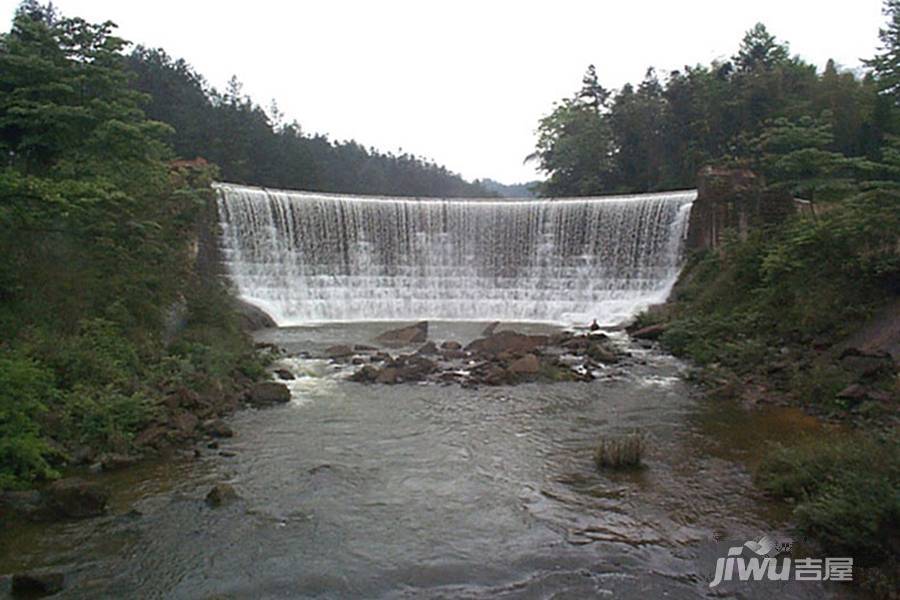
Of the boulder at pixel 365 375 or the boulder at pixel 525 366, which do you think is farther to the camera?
the boulder at pixel 525 366

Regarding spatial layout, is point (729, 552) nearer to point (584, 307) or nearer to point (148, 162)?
point (148, 162)

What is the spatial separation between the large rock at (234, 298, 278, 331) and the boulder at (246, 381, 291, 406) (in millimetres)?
9600

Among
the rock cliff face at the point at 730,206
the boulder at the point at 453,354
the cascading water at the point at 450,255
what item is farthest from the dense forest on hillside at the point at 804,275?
the boulder at the point at 453,354

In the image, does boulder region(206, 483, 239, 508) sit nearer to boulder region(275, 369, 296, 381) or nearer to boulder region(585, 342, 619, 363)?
boulder region(275, 369, 296, 381)

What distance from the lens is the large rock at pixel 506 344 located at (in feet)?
54.2

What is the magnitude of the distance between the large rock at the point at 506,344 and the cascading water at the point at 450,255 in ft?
23.2

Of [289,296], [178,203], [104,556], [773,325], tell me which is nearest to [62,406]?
[104,556]

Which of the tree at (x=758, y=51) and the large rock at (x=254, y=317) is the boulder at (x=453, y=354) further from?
the tree at (x=758, y=51)

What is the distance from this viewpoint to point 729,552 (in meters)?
5.91

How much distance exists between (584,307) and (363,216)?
9.62 metres

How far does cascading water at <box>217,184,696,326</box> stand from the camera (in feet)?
83.9

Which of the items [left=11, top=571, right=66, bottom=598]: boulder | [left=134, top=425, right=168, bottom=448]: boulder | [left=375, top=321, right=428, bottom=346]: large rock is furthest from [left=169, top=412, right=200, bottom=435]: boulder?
[left=375, top=321, right=428, bottom=346]: large rock

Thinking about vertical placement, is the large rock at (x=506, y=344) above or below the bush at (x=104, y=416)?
below

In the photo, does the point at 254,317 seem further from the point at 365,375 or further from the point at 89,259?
the point at 89,259
